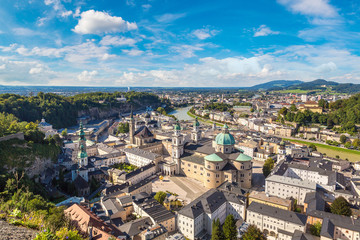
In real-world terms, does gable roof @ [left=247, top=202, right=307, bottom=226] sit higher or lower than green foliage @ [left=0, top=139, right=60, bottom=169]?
lower

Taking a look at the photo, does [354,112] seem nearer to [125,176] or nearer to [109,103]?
[125,176]

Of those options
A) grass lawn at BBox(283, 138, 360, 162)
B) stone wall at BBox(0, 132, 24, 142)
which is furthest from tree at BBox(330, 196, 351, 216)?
stone wall at BBox(0, 132, 24, 142)

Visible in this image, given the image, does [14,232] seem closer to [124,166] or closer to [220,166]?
[220,166]

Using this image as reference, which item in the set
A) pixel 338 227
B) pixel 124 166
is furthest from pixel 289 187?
pixel 124 166

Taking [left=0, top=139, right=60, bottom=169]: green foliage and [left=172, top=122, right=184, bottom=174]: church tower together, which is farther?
[left=172, top=122, right=184, bottom=174]: church tower

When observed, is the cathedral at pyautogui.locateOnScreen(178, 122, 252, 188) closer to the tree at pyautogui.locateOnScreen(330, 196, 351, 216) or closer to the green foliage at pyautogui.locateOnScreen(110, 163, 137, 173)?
the green foliage at pyautogui.locateOnScreen(110, 163, 137, 173)

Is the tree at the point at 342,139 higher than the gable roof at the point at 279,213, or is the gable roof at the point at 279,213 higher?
the gable roof at the point at 279,213

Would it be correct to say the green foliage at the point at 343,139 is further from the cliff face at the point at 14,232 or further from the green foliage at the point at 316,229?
the cliff face at the point at 14,232

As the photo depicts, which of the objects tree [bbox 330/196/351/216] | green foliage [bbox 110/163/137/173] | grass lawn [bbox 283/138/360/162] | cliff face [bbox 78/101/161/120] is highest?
cliff face [bbox 78/101/161/120]

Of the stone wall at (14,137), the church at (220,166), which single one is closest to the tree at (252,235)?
the church at (220,166)
